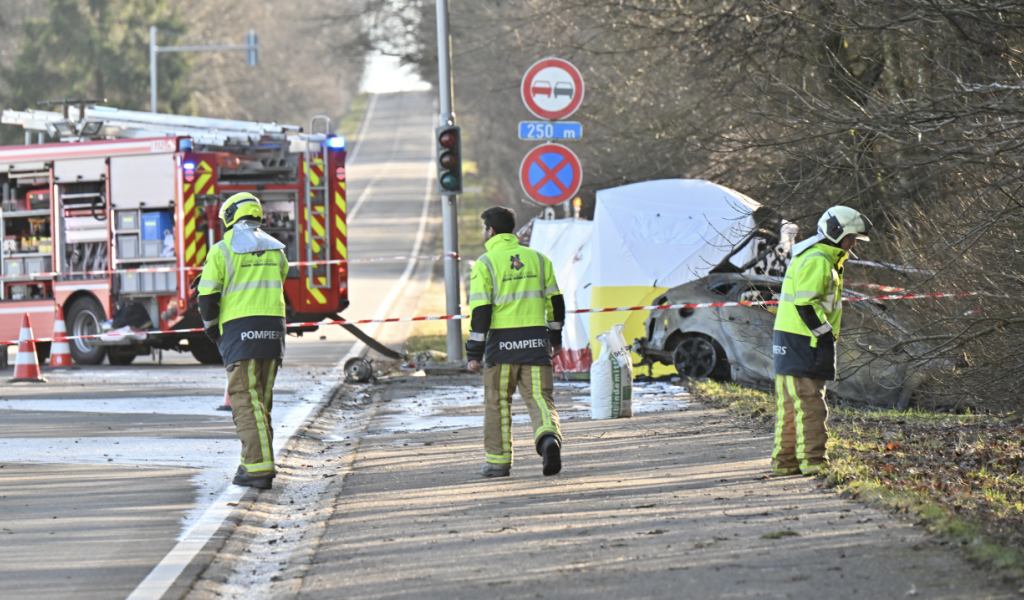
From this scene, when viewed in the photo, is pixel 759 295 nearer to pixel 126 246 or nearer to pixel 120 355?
pixel 126 246

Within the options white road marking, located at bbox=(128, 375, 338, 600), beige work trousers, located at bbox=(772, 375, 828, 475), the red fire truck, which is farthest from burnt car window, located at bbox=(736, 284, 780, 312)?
the red fire truck

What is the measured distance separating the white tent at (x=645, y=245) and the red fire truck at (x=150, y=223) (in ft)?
12.8

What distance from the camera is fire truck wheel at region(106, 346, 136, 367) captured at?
56.7 ft

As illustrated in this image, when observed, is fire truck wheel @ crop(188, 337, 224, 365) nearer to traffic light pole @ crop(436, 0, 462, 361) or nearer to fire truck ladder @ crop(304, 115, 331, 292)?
fire truck ladder @ crop(304, 115, 331, 292)

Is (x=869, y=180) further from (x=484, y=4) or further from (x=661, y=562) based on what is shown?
(x=484, y=4)

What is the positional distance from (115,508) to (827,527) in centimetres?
392

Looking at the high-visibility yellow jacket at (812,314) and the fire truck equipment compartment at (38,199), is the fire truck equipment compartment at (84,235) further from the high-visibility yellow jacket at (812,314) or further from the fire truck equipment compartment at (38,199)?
the high-visibility yellow jacket at (812,314)

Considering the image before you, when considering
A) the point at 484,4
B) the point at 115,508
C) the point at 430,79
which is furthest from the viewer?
the point at 430,79

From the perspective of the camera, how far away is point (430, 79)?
115 ft

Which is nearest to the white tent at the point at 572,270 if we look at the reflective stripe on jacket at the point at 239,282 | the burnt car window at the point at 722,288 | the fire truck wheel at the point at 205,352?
the burnt car window at the point at 722,288

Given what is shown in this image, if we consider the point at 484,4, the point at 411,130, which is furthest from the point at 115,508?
the point at 411,130

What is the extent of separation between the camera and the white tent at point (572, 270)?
565 inches

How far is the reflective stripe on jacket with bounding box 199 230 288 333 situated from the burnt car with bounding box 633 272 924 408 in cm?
437

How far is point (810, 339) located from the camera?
779 cm
